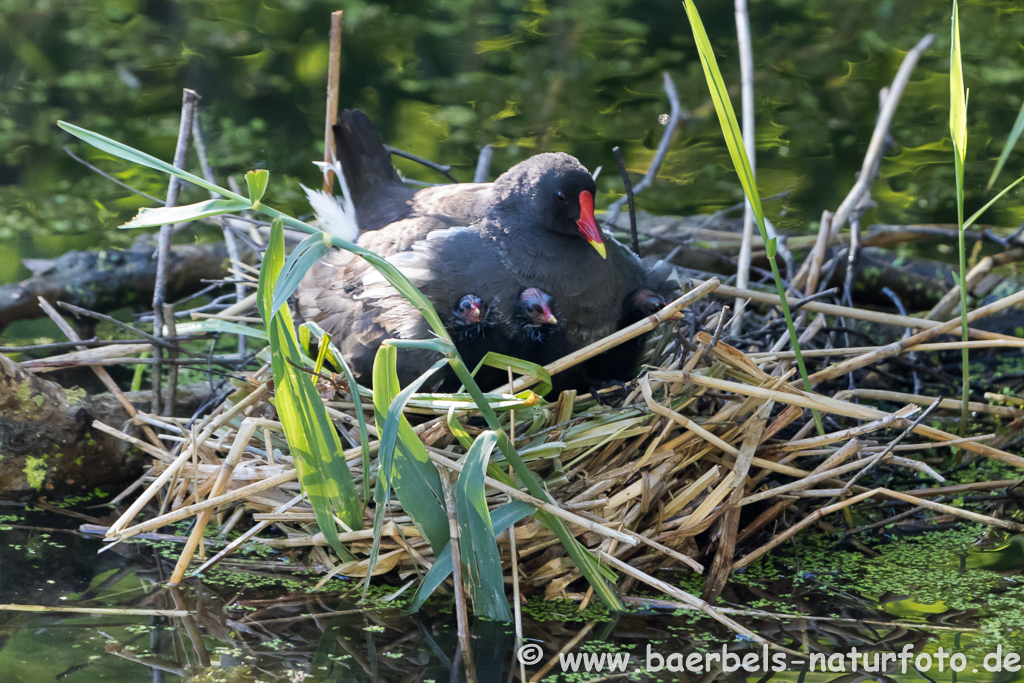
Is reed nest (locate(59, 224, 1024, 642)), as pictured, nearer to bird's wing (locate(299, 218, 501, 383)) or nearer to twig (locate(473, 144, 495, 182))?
bird's wing (locate(299, 218, 501, 383))

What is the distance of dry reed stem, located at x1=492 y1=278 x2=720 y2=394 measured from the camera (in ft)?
5.66

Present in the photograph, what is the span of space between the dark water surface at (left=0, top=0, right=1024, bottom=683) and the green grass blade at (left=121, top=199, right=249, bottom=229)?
2.38ft

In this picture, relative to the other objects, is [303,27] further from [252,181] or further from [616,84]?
[252,181]

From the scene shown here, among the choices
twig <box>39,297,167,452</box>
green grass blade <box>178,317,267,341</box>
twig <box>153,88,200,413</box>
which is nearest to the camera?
green grass blade <box>178,317,267,341</box>

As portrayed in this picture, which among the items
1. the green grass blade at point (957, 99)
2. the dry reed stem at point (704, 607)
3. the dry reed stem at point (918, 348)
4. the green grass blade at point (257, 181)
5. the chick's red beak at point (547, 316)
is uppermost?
the green grass blade at point (957, 99)

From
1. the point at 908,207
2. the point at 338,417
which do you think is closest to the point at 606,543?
the point at 338,417

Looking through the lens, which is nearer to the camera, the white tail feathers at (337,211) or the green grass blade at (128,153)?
the green grass blade at (128,153)

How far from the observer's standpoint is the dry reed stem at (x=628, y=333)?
1727 mm

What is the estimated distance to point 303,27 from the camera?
5199 mm

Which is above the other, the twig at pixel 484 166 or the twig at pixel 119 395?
the twig at pixel 484 166

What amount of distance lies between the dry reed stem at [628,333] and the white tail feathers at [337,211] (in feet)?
2.85

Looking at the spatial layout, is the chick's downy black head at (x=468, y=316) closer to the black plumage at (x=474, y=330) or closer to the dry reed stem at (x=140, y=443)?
the black plumage at (x=474, y=330)

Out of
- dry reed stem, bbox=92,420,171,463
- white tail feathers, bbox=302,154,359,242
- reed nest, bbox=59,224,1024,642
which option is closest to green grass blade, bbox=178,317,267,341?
reed nest, bbox=59,224,1024,642

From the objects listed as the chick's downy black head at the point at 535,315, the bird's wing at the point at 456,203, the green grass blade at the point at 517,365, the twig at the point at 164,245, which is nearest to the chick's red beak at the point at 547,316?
the chick's downy black head at the point at 535,315
